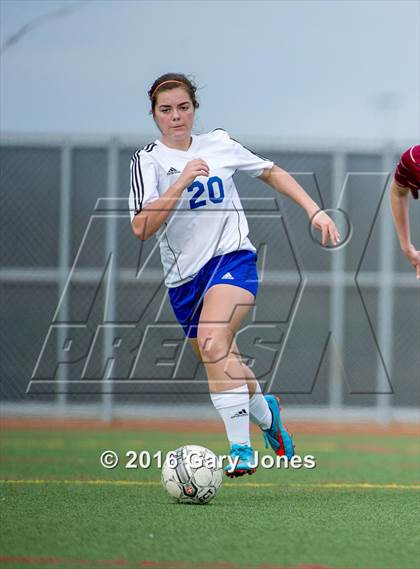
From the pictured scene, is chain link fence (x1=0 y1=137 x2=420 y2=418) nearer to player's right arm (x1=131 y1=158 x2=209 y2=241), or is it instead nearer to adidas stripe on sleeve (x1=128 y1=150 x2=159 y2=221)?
adidas stripe on sleeve (x1=128 y1=150 x2=159 y2=221)

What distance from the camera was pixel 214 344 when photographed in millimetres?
5504

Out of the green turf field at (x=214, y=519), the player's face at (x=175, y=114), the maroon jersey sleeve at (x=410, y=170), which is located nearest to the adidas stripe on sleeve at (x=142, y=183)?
the player's face at (x=175, y=114)

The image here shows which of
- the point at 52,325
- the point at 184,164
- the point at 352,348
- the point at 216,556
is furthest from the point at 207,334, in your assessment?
the point at 352,348

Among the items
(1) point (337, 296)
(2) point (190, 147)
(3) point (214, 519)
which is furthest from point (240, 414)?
(1) point (337, 296)

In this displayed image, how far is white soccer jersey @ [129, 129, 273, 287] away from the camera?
5.93 meters

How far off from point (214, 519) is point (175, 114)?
2.16 m

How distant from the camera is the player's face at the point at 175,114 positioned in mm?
5895

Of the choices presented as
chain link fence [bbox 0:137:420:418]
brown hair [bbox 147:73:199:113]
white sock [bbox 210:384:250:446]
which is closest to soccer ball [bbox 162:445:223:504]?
white sock [bbox 210:384:250:446]

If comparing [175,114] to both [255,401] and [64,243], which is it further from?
[64,243]

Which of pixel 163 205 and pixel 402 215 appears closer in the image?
pixel 163 205

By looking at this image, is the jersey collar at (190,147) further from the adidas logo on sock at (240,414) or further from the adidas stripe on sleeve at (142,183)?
the adidas logo on sock at (240,414)

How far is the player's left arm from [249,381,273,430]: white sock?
0.90 meters

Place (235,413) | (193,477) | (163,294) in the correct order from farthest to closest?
(163,294), (235,413), (193,477)

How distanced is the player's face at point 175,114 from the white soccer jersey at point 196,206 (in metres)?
0.10
